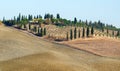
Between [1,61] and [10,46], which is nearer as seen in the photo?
[1,61]

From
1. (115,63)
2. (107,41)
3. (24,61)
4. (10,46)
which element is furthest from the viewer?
(107,41)

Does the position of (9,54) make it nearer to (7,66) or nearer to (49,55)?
(49,55)

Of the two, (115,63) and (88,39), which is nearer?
(115,63)

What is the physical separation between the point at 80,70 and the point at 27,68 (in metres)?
6.72

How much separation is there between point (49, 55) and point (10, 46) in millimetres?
13646

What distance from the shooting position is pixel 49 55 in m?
50.9

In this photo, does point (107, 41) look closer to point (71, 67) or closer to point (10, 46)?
point (10, 46)

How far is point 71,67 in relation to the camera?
144 feet

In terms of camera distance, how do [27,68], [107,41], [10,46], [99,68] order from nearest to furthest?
[27,68]
[99,68]
[10,46]
[107,41]

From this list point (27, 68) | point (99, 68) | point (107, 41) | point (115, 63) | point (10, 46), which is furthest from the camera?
point (107, 41)

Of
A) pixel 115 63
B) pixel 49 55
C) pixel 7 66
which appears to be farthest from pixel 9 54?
pixel 115 63

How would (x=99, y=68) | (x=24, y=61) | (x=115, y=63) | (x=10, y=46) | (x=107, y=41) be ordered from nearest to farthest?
(x=24, y=61) → (x=99, y=68) → (x=115, y=63) → (x=10, y=46) → (x=107, y=41)

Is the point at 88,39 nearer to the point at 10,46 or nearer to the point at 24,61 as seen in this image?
the point at 10,46

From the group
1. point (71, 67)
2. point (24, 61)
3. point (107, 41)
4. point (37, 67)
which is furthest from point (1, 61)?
point (107, 41)
